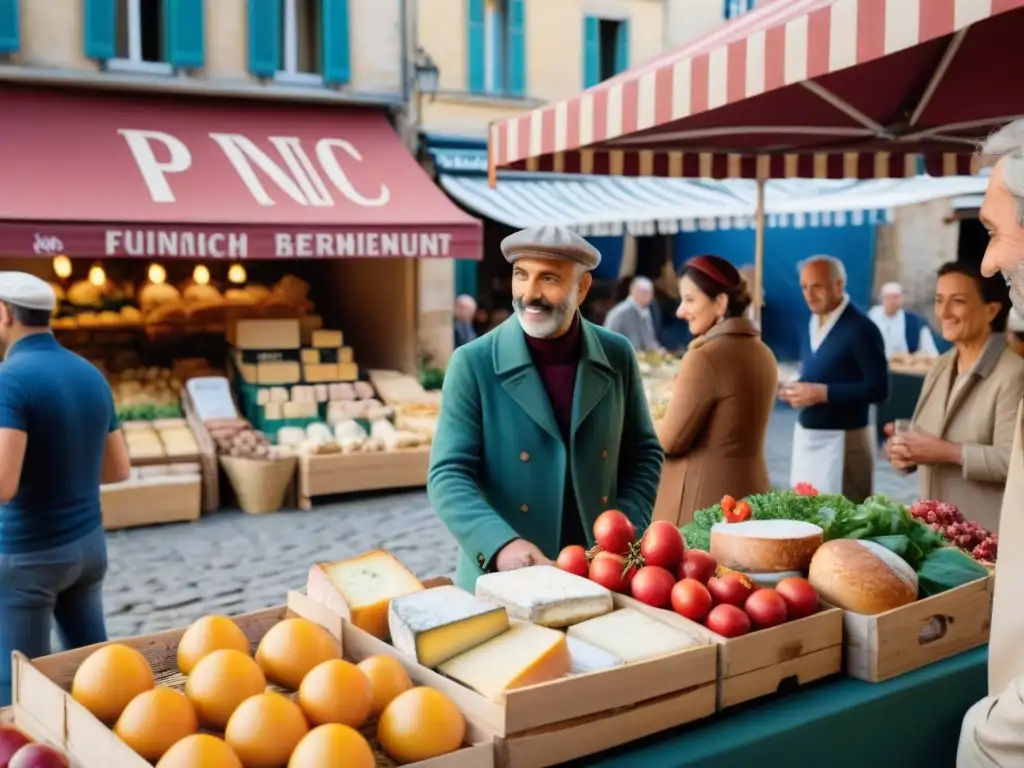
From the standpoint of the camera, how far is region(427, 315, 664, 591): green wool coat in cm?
319

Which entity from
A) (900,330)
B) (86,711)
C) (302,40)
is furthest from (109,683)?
(900,330)

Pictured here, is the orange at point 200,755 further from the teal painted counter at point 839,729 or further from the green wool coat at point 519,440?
the green wool coat at point 519,440

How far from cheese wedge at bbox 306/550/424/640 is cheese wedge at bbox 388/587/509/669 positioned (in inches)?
5.6

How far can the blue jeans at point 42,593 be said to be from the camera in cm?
378

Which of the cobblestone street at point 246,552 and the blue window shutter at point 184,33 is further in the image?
the blue window shutter at point 184,33

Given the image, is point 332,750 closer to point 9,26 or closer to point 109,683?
point 109,683

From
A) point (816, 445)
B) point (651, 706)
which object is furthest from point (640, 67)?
point (651, 706)

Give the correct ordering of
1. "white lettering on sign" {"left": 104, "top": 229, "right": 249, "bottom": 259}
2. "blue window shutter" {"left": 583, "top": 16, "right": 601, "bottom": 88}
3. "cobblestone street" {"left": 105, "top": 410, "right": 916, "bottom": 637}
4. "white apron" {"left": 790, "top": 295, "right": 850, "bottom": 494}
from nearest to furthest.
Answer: "white apron" {"left": 790, "top": 295, "right": 850, "bottom": 494} < "cobblestone street" {"left": 105, "top": 410, "right": 916, "bottom": 637} < "white lettering on sign" {"left": 104, "top": 229, "right": 249, "bottom": 259} < "blue window shutter" {"left": 583, "top": 16, "right": 601, "bottom": 88}

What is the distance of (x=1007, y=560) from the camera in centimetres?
186

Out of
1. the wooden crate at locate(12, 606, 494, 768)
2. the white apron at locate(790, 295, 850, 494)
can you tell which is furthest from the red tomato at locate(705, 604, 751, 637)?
the white apron at locate(790, 295, 850, 494)

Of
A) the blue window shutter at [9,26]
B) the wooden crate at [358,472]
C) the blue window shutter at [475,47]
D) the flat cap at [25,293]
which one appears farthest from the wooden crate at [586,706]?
the blue window shutter at [475,47]

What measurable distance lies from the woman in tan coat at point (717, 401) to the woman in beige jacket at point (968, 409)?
1.91 ft

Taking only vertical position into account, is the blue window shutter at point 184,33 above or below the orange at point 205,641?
above

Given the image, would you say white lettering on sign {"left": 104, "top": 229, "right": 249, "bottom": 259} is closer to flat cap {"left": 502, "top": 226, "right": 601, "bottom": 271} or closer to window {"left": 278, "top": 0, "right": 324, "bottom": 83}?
window {"left": 278, "top": 0, "right": 324, "bottom": 83}
